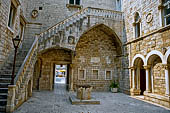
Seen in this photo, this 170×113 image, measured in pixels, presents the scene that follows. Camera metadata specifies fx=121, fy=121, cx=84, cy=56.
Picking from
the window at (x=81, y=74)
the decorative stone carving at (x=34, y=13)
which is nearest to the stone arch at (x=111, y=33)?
the window at (x=81, y=74)

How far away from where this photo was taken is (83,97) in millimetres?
6234

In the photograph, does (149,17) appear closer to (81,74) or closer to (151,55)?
(151,55)

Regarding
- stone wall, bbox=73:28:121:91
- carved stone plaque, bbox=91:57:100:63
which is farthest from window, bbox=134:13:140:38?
carved stone plaque, bbox=91:57:100:63

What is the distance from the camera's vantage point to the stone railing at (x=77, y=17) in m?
8.28

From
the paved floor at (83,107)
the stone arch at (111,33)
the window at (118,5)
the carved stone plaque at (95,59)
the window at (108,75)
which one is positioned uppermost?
the window at (118,5)

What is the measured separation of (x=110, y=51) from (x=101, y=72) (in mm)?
2092

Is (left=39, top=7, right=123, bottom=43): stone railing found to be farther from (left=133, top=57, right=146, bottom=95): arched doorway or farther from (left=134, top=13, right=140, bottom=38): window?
(left=133, top=57, right=146, bottom=95): arched doorway

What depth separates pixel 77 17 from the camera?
9.21m

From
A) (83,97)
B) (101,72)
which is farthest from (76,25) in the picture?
(83,97)

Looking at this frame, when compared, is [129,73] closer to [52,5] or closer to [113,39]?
[113,39]

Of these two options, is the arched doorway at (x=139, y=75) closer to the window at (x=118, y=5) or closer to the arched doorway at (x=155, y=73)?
the arched doorway at (x=155, y=73)

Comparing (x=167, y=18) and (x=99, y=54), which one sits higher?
(x=167, y=18)

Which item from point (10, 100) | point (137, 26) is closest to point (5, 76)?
point (10, 100)

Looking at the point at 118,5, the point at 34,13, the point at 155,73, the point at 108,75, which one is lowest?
the point at 108,75
